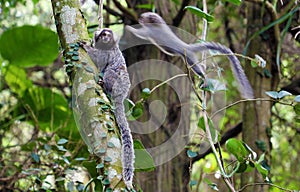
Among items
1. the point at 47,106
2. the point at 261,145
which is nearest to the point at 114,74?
the point at 261,145

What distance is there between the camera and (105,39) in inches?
95.3

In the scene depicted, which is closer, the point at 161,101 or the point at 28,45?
the point at 161,101

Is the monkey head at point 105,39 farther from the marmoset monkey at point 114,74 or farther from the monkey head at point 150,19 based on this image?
the monkey head at point 150,19

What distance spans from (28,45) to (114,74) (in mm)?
1366

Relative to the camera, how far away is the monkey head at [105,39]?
2.33 meters

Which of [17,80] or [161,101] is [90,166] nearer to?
[161,101]

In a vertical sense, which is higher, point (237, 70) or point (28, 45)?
point (28, 45)

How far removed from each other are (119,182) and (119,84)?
0.84 metres

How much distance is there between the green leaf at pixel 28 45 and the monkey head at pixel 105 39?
1094 millimetres

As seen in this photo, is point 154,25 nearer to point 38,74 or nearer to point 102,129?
point 102,129

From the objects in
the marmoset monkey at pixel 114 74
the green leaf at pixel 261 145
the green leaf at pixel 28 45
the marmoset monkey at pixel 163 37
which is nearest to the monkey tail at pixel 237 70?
the marmoset monkey at pixel 163 37

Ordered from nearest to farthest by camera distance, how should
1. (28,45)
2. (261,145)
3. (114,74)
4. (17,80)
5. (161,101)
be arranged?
(114,74) → (261,145) → (161,101) → (28,45) → (17,80)

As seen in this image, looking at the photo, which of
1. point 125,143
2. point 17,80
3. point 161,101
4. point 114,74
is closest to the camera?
point 125,143

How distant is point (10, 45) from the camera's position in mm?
3529
